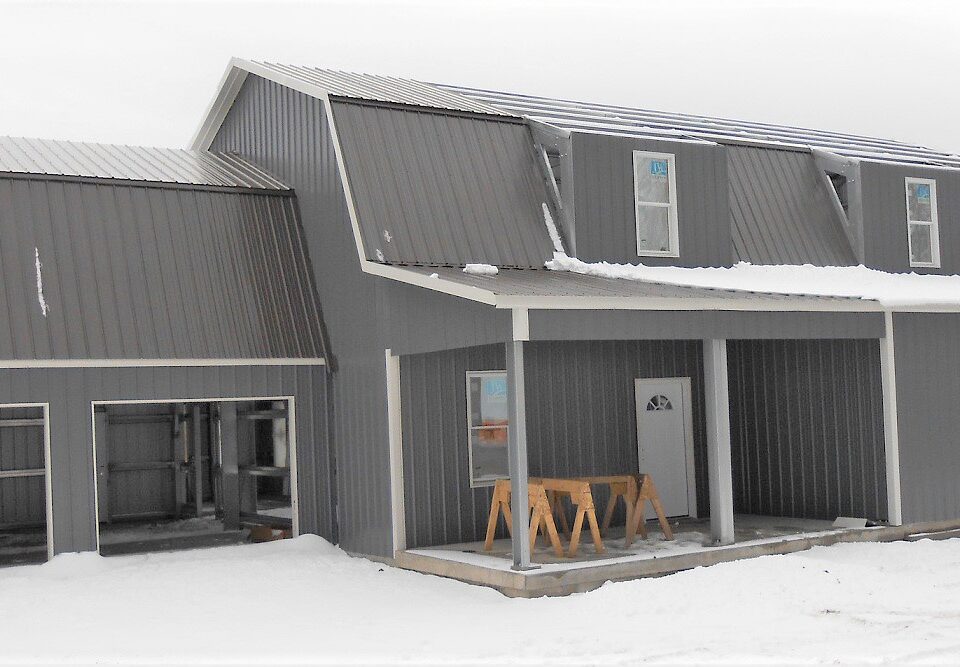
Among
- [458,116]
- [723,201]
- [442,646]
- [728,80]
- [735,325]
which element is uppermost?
[728,80]

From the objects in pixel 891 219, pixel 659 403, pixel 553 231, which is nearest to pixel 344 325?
pixel 553 231

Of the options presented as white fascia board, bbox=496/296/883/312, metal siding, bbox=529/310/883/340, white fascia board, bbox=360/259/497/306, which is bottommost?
metal siding, bbox=529/310/883/340

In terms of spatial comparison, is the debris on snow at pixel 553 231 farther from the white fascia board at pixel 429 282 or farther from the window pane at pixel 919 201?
the window pane at pixel 919 201

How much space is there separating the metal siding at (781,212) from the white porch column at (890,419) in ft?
7.44

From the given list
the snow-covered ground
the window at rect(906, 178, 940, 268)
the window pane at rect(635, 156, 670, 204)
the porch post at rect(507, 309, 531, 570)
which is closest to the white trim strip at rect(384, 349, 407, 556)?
the snow-covered ground

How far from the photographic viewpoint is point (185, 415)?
19547 mm

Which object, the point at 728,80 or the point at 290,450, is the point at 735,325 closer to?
the point at 290,450

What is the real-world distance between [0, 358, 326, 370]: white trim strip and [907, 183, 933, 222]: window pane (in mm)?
9272

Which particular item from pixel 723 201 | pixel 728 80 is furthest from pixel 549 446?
pixel 728 80

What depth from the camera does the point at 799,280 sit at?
15398 mm

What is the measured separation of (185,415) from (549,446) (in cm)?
735

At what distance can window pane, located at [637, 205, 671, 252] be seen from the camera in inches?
602

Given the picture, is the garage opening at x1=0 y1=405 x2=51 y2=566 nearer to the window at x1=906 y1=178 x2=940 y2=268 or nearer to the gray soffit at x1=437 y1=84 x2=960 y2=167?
the gray soffit at x1=437 y1=84 x2=960 y2=167

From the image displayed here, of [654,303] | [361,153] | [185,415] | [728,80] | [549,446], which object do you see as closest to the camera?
[654,303]
